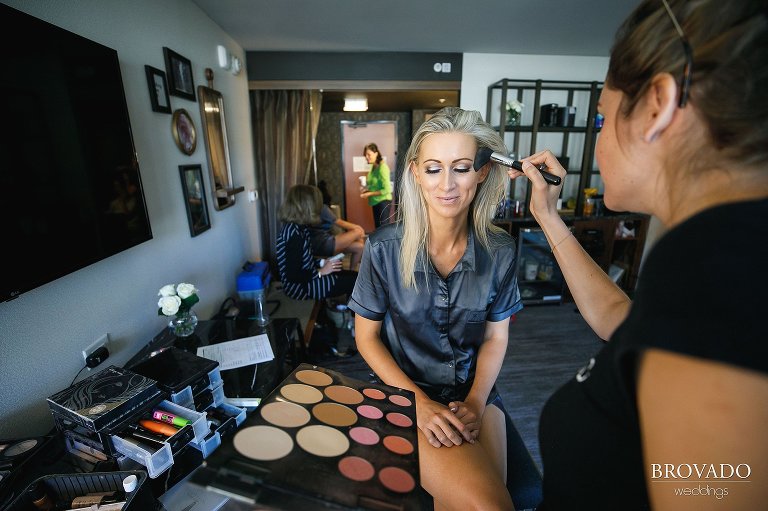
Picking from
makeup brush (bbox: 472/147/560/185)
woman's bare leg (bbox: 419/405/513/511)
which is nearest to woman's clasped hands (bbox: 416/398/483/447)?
woman's bare leg (bbox: 419/405/513/511)

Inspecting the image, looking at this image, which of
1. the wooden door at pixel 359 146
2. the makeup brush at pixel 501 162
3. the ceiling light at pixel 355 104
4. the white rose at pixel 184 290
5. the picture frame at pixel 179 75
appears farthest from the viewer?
the wooden door at pixel 359 146

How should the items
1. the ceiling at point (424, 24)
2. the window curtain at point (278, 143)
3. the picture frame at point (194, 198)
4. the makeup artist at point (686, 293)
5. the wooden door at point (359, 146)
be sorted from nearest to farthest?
the makeup artist at point (686, 293)
the picture frame at point (194, 198)
the ceiling at point (424, 24)
the window curtain at point (278, 143)
the wooden door at point (359, 146)

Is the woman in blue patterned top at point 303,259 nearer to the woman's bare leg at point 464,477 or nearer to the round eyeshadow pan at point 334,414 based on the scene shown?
the woman's bare leg at point 464,477

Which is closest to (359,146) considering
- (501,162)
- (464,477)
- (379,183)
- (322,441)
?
(379,183)

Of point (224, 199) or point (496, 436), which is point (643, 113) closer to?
point (496, 436)

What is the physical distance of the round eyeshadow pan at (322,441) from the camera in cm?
50

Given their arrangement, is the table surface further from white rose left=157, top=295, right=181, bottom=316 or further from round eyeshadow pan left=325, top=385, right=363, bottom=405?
round eyeshadow pan left=325, top=385, right=363, bottom=405

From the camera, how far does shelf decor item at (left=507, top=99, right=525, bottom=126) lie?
3.47m

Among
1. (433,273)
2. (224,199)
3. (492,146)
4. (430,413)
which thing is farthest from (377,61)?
(430,413)

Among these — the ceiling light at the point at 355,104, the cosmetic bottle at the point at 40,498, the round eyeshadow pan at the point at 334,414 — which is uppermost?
the ceiling light at the point at 355,104

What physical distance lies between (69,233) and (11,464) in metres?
0.62

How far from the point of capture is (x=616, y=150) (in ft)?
1.67

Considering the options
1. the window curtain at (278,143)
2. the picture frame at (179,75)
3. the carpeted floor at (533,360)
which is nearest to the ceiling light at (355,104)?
the window curtain at (278,143)

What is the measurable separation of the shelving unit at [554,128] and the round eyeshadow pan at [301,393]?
10.6ft
